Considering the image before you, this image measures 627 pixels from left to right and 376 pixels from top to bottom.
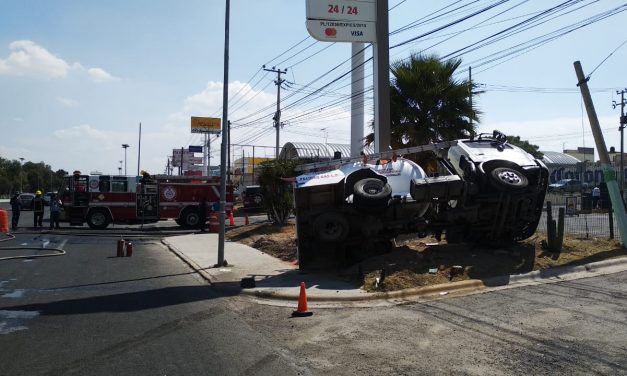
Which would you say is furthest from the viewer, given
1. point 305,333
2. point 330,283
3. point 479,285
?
point 330,283

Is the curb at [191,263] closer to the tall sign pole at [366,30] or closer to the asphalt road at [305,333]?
the asphalt road at [305,333]

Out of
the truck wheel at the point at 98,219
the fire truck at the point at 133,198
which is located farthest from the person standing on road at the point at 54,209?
the truck wheel at the point at 98,219

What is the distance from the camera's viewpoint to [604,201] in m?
27.1

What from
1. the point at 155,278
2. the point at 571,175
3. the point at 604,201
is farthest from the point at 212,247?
the point at 571,175

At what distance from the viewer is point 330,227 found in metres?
11.2

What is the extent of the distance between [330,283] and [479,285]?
2.72m

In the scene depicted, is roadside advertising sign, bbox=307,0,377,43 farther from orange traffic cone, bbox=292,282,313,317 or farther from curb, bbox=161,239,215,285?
orange traffic cone, bbox=292,282,313,317

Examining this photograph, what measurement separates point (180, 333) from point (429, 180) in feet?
19.7

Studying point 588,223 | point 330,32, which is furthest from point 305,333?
point 588,223

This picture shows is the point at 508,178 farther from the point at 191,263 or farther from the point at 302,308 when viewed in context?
the point at 191,263

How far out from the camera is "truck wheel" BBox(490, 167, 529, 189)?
10742mm

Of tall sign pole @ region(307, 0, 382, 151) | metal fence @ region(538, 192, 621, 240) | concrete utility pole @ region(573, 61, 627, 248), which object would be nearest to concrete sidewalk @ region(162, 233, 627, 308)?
concrete utility pole @ region(573, 61, 627, 248)

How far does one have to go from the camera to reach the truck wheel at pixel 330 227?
1115 cm

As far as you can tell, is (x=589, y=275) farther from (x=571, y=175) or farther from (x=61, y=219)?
(x=571, y=175)
